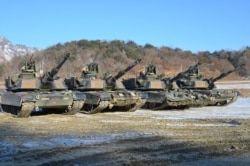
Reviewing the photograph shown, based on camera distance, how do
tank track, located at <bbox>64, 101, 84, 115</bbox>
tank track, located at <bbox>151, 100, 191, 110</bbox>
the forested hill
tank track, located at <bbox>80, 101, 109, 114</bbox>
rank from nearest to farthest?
tank track, located at <bbox>64, 101, 84, 115</bbox> → tank track, located at <bbox>80, 101, 109, 114</bbox> → tank track, located at <bbox>151, 100, 191, 110</bbox> → the forested hill

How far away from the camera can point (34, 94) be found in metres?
15.5

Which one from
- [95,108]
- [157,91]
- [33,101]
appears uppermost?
[157,91]

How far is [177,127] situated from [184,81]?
11386 mm

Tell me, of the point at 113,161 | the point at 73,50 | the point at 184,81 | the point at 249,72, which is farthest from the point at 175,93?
the point at 249,72

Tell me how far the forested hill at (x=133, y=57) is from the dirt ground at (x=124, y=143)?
3801cm

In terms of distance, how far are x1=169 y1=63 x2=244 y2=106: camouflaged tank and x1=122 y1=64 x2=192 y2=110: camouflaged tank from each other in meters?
0.94

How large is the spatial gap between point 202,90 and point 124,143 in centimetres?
1429

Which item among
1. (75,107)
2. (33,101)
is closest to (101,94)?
(75,107)

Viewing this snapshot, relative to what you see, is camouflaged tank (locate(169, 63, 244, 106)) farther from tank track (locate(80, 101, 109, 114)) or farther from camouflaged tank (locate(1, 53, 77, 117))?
camouflaged tank (locate(1, 53, 77, 117))

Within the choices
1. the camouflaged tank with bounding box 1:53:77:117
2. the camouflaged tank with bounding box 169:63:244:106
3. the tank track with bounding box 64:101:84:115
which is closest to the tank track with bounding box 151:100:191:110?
the camouflaged tank with bounding box 169:63:244:106

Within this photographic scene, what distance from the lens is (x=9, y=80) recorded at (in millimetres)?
16906

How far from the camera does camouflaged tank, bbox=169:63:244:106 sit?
2228 centimetres

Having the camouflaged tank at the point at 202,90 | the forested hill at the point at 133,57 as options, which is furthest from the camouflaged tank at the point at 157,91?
the forested hill at the point at 133,57

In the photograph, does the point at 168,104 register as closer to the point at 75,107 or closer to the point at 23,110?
the point at 75,107
